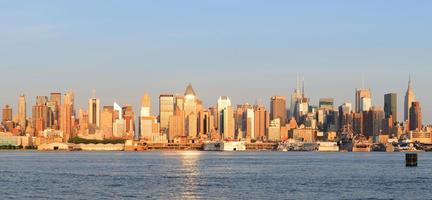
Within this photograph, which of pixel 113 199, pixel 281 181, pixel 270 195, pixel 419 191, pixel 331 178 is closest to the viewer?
pixel 113 199

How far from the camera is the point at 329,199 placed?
8812 centimetres

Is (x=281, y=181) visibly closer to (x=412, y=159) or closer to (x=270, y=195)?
(x=270, y=195)

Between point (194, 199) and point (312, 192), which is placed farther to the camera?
point (312, 192)

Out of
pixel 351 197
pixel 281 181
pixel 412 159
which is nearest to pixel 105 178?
pixel 281 181

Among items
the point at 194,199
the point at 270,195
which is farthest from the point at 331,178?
the point at 194,199

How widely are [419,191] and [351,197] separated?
13393 millimetres

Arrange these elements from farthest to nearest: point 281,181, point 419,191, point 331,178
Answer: point 331,178 → point 281,181 → point 419,191

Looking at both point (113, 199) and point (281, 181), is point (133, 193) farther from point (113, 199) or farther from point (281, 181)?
point (281, 181)

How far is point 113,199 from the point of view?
87.0m

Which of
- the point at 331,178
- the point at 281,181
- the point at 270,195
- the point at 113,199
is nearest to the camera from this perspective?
the point at 113,199

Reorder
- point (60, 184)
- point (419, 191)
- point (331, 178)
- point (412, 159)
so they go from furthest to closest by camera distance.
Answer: point (412, 159) < point (331, 178) < point (60, 184) < point (419, 191)

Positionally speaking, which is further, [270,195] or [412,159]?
[412,159]

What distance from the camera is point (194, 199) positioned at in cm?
8769

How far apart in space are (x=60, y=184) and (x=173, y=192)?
20.5m
